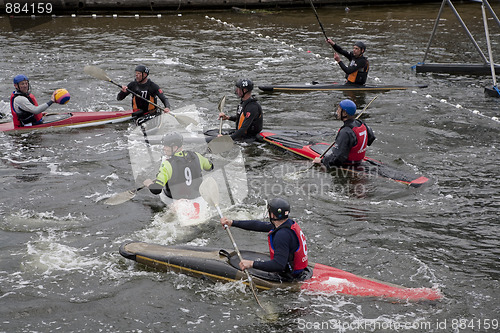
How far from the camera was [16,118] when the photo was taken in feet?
37.6

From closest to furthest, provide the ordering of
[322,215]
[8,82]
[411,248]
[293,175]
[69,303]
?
[69,303], [411,248], [322,215], [293,175], [8,82]

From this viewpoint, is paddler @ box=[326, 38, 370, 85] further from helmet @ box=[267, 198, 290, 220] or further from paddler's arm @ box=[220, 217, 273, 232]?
helmet @ box=[267, 198, 290, 220]

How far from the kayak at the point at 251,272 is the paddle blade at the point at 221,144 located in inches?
122

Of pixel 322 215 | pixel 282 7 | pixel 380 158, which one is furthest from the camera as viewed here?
pixel 282 7

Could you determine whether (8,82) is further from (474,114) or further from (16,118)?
(474,114)

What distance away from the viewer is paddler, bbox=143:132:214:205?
7.69m

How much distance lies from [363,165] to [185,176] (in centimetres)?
324

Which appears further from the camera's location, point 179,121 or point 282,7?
point 282,7

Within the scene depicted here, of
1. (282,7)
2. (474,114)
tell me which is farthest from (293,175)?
(282,7)

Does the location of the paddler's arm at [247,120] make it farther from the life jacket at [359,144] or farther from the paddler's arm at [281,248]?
the paddler's arm at [281,248]

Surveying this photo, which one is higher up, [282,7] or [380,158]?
[282,7]

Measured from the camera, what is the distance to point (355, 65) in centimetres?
1413

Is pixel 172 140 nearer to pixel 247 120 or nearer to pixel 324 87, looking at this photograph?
pixel 247 120

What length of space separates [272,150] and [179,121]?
2.07 m
